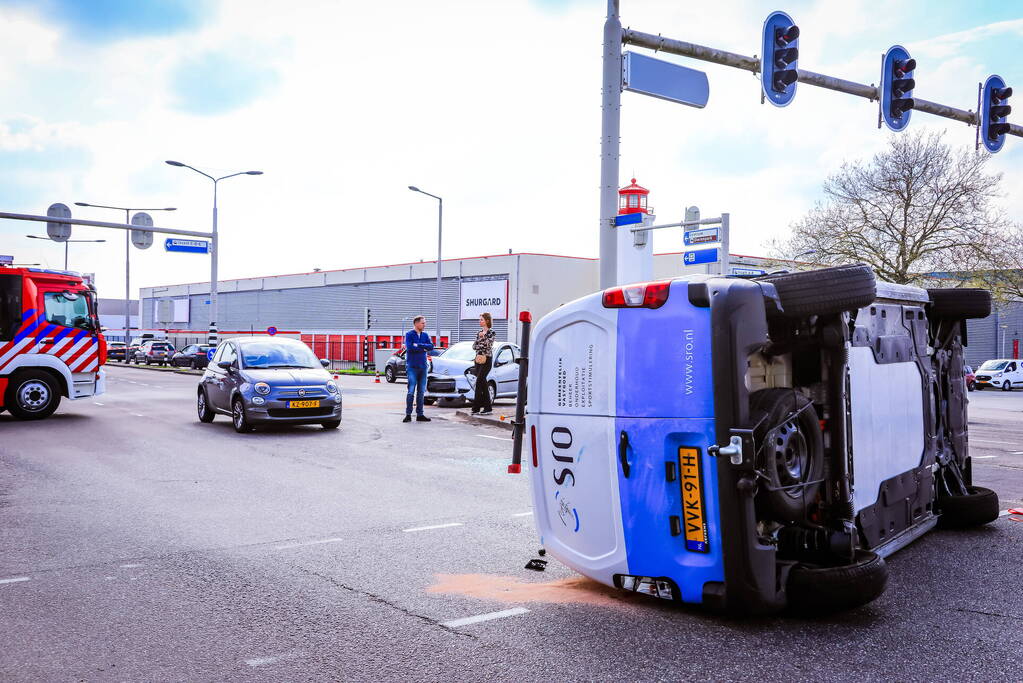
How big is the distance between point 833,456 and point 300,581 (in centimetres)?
331

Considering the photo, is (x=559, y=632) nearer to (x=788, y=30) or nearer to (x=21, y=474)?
(x=21, y=474)

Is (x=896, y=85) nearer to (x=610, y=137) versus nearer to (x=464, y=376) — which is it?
(x=610, y=137)

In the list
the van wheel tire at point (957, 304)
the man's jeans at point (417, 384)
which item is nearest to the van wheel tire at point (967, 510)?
the van wheel tire at point (957, 304)

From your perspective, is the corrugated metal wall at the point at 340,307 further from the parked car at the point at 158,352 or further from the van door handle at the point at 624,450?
the van door handle at the point at 624,450

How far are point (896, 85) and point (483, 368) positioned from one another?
886 centimetres

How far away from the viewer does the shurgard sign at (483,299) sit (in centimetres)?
5609

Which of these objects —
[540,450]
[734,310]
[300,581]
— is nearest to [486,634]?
[540,450]

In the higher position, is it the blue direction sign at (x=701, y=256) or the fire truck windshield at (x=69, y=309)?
the blue direction sign at (x=701, y=256)

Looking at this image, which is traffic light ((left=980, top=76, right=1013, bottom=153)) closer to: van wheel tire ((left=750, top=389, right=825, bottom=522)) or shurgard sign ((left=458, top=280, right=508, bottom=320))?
van wheel tire ((left=750, top=389, right=825, bottom=522))

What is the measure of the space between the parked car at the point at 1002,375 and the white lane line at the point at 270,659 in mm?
46787

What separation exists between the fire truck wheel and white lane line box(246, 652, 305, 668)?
48.1 ft

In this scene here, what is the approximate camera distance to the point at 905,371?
625 cm

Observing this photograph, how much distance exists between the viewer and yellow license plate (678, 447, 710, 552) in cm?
450

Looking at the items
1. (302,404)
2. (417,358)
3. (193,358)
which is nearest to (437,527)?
(302,404)
